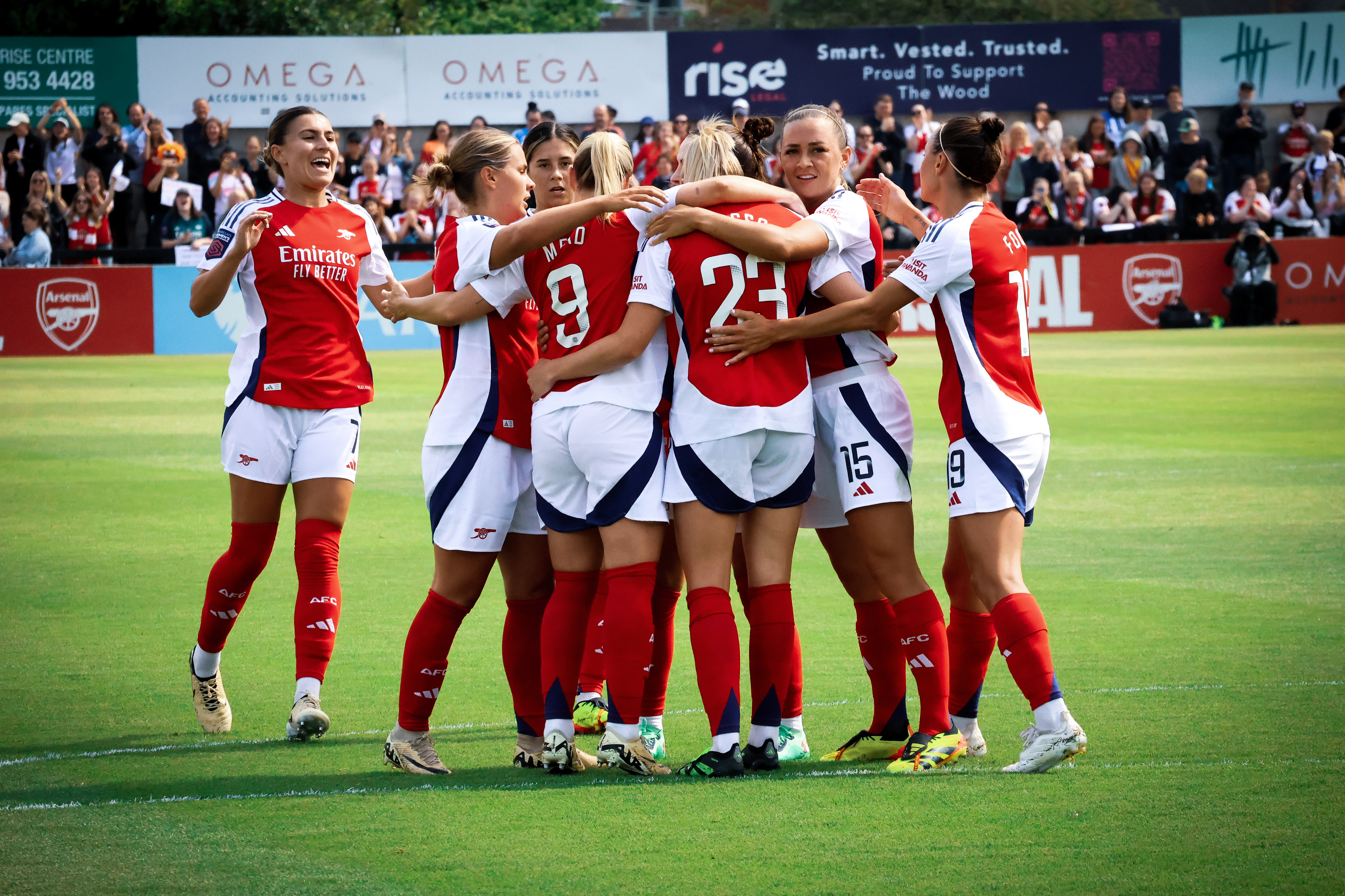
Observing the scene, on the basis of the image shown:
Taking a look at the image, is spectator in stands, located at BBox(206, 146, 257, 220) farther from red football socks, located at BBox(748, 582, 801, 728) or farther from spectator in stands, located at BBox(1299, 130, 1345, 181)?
red football socks, located at BBox(748, 582, 801, 728)

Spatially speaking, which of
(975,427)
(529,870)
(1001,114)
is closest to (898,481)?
(975,427)

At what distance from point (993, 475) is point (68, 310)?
20333mm

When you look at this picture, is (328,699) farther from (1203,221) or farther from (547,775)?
(1203,221)

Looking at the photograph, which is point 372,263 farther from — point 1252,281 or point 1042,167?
point 1042,167

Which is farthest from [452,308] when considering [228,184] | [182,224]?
[228,184]

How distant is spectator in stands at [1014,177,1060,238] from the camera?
85.4 feet

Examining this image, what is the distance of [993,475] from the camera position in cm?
483

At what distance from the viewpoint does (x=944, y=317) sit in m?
5.01

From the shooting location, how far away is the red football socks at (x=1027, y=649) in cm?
470

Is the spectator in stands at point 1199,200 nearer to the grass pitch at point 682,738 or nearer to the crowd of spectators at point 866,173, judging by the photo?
the crowd of spectators at point 866,173

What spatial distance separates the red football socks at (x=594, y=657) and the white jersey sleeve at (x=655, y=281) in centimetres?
128

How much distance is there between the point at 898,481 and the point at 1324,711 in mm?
1946

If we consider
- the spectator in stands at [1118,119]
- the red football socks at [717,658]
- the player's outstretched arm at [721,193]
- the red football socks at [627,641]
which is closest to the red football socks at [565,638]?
the red football socks at [627,641]

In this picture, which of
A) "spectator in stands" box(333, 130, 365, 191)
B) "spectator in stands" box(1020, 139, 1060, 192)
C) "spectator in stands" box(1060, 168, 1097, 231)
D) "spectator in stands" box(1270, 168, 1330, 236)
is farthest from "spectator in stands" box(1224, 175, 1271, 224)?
"spectator in stands" box(333, 130, 365, 191)
